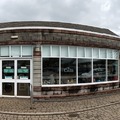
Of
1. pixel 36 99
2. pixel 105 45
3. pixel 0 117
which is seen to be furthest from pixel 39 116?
pixel 105 45

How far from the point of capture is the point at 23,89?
10984 millimetres

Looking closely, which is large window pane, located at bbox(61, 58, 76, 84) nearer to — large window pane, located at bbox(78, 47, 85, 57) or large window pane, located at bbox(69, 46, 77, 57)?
large window pane, located at bbox(69, 46, 77, 57)

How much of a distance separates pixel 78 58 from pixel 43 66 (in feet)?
7.78

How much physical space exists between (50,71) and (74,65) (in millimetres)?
1616

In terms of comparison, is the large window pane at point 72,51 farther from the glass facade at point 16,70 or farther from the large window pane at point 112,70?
the large window pane at point 112,70

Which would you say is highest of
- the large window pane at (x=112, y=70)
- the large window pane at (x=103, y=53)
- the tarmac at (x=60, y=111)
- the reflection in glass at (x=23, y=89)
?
the large window pane at (x=103, y=53)

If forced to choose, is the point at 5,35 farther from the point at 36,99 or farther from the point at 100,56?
the point at 100,56

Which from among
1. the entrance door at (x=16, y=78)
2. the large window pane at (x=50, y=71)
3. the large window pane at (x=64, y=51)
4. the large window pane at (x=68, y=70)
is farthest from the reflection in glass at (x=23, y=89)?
the large window pane at (x=64, y=51)

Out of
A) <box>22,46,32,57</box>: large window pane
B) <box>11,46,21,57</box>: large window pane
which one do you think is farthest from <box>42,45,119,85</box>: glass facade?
<box>11,46,21,57</box>: large window pane

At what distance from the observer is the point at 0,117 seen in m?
7.33

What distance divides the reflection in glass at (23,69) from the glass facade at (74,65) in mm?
961

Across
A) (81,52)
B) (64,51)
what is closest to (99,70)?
(81,52)

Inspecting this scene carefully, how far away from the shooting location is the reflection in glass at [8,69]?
36.6 feet

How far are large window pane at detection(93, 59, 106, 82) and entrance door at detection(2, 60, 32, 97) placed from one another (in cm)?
451
